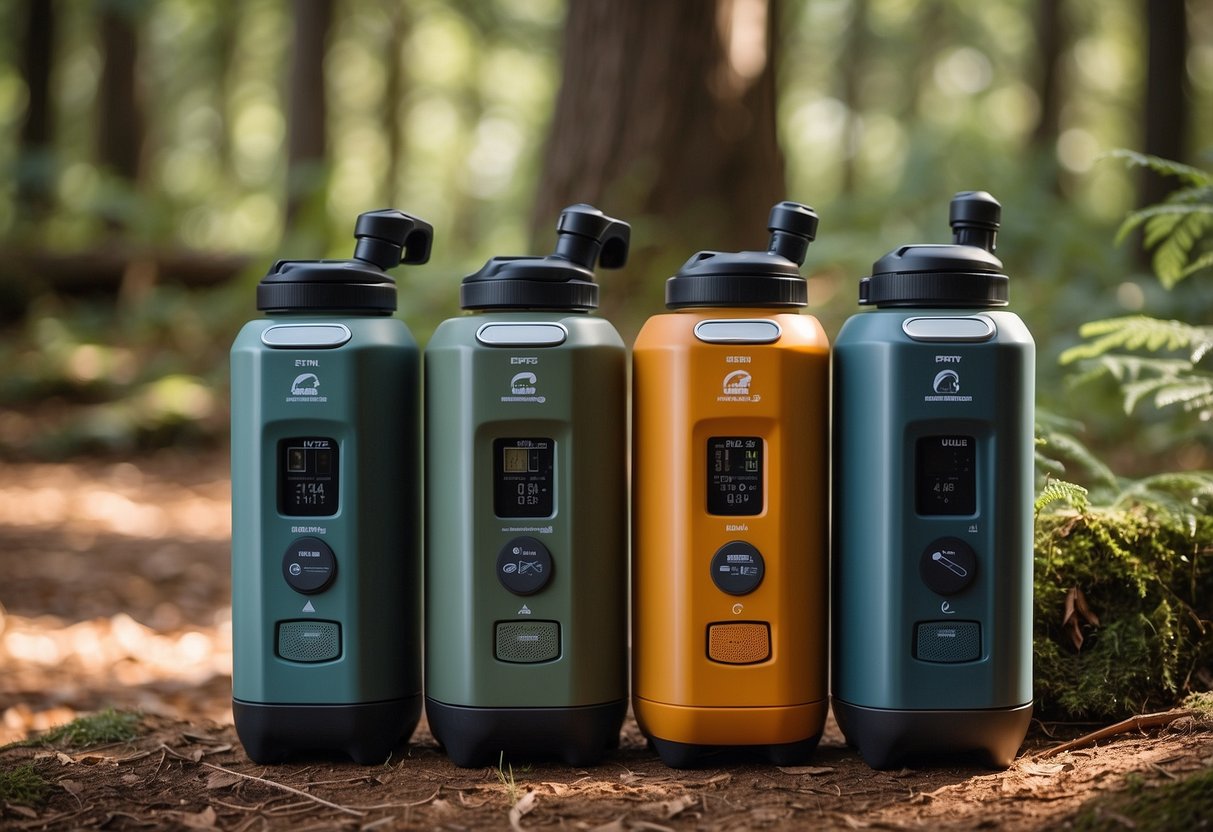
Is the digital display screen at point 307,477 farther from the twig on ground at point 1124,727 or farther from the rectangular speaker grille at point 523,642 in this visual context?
the twig on ground at point 1124,727

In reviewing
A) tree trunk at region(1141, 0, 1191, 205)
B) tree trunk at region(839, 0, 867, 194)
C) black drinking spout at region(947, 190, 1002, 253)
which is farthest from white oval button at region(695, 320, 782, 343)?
tree trunk at region(839, 0, 867, 194)

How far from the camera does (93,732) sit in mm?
2971

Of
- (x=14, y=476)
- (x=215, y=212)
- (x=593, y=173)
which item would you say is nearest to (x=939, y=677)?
(x=593, y=173)

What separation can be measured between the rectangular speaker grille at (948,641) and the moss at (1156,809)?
1.48ft

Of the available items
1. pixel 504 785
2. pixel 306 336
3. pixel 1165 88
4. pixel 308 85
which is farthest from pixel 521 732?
pixel 308 85

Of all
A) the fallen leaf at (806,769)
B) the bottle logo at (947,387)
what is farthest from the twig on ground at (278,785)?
the bottle logo at (947,387)

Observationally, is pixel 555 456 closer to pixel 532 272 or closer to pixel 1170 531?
pixel 532 272

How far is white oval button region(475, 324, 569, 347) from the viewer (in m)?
2.60

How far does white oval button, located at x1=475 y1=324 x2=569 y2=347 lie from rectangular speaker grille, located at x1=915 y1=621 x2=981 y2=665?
1114mm

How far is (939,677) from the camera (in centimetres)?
259

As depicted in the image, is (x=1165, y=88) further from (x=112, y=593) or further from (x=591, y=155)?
(x=112, y=593)

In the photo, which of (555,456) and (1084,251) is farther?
(1084,251)

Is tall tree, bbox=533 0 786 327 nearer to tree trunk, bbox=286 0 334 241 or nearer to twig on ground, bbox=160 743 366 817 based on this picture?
twig on ground, bbox=160 743 366 817

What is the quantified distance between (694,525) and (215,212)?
13.3 meters
